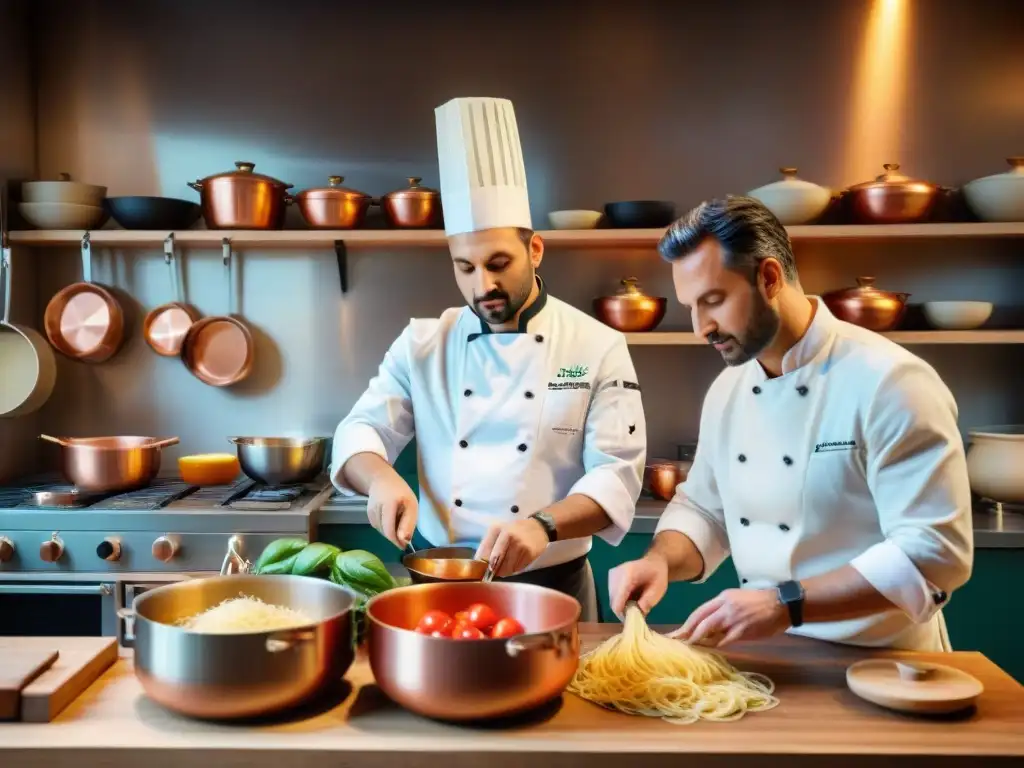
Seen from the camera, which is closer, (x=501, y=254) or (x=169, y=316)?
(x=501, y=254)

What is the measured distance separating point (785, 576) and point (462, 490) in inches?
37.2

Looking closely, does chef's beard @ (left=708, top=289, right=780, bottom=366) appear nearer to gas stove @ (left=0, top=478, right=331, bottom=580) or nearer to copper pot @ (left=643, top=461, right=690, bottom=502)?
copper pot @ (left=643, top=461, right=690, bottom=502)

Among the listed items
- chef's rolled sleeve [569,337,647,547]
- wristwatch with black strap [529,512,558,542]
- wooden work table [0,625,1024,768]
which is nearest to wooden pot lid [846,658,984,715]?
wooden work table [0,625,1024,768]

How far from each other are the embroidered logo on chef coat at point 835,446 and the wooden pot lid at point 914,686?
395mm

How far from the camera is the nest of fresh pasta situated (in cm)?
128

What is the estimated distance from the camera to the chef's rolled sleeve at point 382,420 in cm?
228

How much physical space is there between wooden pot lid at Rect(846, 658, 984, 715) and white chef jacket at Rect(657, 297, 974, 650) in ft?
0.45

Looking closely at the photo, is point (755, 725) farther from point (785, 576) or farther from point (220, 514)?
point (220, 514)

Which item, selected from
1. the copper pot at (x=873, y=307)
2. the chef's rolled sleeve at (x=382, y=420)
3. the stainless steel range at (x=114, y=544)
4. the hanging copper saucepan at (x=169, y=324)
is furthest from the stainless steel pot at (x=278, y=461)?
the copper pot at (x=873, y=307)

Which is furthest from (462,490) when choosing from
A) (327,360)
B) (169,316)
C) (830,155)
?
(830,155)

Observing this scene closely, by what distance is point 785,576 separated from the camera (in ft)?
5.66

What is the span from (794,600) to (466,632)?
0.57m

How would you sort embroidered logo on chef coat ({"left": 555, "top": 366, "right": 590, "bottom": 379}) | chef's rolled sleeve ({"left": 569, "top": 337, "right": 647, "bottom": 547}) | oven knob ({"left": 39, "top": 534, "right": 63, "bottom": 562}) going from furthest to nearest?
oven knob ({"left": 39, "top": 534, "right": 63, "bottom": 562}) < embroidered logo on chef coat ({"left": 555, "top": 366, "right": 590, "bottom": 379}) < chef's rolled sleeve ({"left": 569, "top": 337, "right": 647, "bottom": 547})

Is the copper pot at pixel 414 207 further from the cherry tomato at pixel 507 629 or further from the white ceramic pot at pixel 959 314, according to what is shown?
the cherry tomato at pixel 507 629
